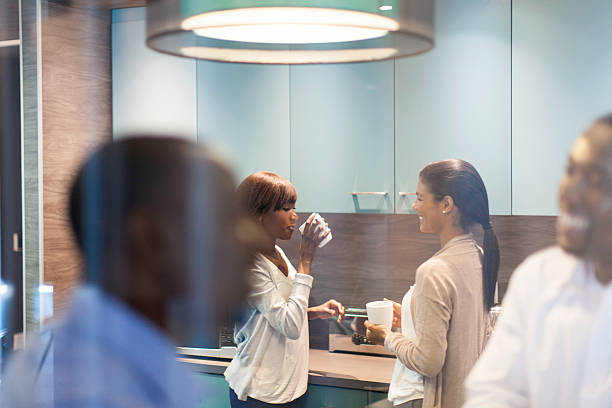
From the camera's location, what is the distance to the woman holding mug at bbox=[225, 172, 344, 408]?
0.81 meters

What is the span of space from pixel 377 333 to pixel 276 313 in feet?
0.55

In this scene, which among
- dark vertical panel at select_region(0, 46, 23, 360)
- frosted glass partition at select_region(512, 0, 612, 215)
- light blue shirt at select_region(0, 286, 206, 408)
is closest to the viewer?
light blue shirt at select_region(0, 286, 206, 408)

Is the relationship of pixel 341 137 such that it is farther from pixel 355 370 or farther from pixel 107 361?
pixel 107 361

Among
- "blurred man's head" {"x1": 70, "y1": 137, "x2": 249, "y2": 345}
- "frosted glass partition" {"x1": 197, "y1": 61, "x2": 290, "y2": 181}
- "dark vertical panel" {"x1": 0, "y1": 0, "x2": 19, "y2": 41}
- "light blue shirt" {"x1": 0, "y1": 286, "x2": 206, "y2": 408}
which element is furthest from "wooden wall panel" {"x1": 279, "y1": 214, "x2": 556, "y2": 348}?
"dark vertical panel" {"x1": 0, "y1": 0, "x2": 19, "y2": 41}

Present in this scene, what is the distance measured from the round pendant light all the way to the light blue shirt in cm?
33

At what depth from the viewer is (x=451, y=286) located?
0.70m

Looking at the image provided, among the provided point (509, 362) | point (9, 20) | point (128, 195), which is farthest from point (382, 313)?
point (9, 20)

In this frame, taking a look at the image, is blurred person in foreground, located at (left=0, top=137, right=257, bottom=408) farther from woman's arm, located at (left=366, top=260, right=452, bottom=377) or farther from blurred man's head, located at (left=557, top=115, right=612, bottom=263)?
blurred man's head, located at (left=557, top=115, right=612, bottom=263)

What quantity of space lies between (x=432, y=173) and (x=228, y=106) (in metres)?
0.29

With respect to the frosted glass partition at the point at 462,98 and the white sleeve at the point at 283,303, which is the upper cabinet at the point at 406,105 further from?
the white sleeve at the point at 283,303

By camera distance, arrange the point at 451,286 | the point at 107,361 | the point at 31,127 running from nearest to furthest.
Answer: the point at 107,361 < the point at 451,286 < the point at 31,127

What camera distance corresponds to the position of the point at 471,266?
70 cm

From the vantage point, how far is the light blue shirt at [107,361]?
1.59ft

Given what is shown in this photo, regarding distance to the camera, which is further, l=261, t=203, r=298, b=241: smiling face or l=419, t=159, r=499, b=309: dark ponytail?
l=261, t=203, r=298, b=241: smiling face
